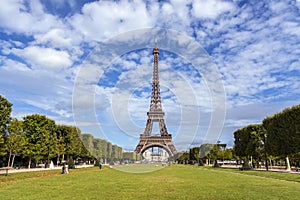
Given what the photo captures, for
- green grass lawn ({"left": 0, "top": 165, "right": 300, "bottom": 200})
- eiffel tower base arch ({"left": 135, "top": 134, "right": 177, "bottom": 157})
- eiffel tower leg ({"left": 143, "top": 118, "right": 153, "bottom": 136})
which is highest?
eiffel tower leg ({"left": 143, "top": 118, "right": 153, "bottom": 136})

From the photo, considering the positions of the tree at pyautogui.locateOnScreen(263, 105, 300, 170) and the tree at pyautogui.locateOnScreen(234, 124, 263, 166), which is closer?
the tree at pyautogui.locateOnScreen(263, 105, 300, 170)

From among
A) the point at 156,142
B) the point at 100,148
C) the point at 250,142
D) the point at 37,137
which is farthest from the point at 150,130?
the point at 37,137

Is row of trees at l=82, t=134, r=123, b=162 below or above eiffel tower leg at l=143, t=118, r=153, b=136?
below

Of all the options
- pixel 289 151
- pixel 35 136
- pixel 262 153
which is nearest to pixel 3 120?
pixel 35 136

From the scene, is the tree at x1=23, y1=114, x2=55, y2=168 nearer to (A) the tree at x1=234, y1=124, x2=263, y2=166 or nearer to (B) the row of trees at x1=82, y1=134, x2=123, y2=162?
(B) the row of trees at x1=82, y1=134, x2=123, y2=162

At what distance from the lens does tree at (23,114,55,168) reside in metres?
40.2

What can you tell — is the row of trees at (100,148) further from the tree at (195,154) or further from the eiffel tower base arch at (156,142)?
the tree at (195,154)

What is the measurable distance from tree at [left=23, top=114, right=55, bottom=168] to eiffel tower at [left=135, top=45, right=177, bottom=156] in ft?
107

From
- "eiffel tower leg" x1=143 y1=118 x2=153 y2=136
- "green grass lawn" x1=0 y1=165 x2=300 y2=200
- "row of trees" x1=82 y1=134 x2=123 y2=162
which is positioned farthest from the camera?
"eiffel tower leg" x1=143 y1=118 x2=153 y2=136

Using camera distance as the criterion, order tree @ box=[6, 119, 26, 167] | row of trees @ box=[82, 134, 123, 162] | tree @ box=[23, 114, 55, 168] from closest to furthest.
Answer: tree @ box=[6, 119, 26, 167]
tree @ box=[23, 114, 55, 168]
row of trees @ box=[82, 134, 123, 162]

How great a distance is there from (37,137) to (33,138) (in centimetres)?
58

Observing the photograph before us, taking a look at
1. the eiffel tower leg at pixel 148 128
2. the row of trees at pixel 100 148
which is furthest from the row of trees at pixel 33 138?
the eiffel tower leg at pixel 148 128

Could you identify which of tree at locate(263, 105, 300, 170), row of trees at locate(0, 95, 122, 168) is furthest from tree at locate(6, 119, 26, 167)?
tree at locate(263, 105, 300, 170)

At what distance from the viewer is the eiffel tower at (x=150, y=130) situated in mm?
74688
